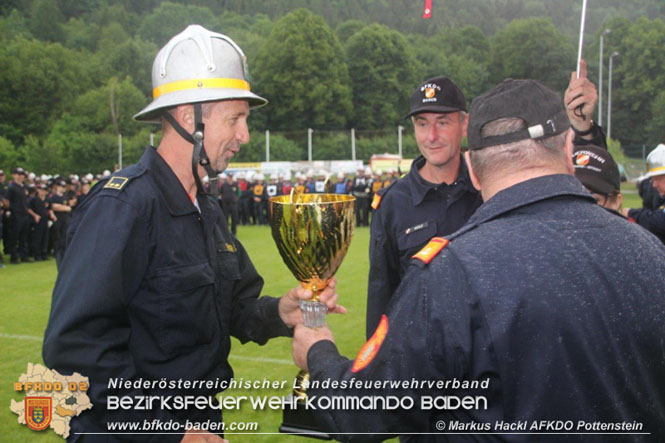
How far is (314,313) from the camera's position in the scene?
8.14ft

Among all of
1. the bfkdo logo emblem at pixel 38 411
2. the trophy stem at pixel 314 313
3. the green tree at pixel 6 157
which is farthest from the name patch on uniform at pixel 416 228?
the green tree at pixel 6 157

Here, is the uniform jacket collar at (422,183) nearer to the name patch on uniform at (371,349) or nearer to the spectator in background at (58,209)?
the name patch on uniform at (371,349)

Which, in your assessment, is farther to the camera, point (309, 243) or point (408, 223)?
point (408, 223)

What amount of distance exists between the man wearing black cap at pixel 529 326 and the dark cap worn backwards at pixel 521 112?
0.8 inches

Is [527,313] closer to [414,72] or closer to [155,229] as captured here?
[155,229]

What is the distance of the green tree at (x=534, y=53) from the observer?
74000 millimetres

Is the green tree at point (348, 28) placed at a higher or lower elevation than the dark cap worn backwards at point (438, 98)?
higher

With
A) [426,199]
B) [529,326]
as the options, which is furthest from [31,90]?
[529,326]

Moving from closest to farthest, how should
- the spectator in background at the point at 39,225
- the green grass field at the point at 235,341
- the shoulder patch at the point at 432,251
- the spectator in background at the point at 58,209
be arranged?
the shoulder patch at the point at 432,251, the green grass field at the point at 235,341, the spectator in background at the point at 39,225, the spectator in background at the point at 58,209

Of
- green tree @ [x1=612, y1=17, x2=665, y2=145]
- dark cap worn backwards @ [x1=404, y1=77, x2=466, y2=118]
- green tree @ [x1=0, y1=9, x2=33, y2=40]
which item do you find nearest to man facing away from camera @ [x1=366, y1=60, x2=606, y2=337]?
dark cap worn backwards @ [x1=404, y1=77, x2=466, y2=118]

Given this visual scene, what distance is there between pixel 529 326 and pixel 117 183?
165 cm

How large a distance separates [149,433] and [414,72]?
238 ft

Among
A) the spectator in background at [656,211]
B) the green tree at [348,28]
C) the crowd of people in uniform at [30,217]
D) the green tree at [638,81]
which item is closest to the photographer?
the spectator in background at [656,211]

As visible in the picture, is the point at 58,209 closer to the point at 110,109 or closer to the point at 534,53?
the point at 110,109
